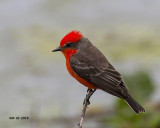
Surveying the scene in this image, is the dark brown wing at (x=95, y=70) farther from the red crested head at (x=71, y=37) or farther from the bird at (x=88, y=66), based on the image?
the red crested head at (x=71, y=37)

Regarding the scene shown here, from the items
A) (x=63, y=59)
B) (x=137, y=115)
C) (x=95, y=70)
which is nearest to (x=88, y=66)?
(x=95, y=70)

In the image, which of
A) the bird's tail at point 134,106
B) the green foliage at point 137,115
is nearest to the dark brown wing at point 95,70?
the bird's tail at point 134,106

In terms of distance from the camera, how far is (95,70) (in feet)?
18.6

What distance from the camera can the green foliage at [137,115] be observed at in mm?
6405

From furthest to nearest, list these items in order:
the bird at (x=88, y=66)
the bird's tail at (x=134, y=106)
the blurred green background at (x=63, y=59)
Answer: the blurred green background at (x=63, y=59)
the bird at (x=88, y=66)
the bird's tail at (x=134, y=106)

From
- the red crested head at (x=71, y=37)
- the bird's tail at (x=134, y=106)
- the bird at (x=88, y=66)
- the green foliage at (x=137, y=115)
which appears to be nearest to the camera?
the bird's tail at (x=134, y=106)

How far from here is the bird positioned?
219 inches

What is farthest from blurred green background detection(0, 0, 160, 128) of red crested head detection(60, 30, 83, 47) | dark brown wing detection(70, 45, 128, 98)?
red crested head detection(60, 30, 83, 47)

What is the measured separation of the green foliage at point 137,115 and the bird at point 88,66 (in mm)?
896

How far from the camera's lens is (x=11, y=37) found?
9.20 meters

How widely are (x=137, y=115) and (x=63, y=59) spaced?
2.61 metres

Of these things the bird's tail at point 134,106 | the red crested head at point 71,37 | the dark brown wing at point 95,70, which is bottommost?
the bird's tail at point 134,106

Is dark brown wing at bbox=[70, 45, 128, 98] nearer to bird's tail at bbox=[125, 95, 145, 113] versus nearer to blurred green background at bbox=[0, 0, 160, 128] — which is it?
bird's tail at bbox=[125, 95, 145, 113]

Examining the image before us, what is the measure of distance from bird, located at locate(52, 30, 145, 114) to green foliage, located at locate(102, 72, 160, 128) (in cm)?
90
